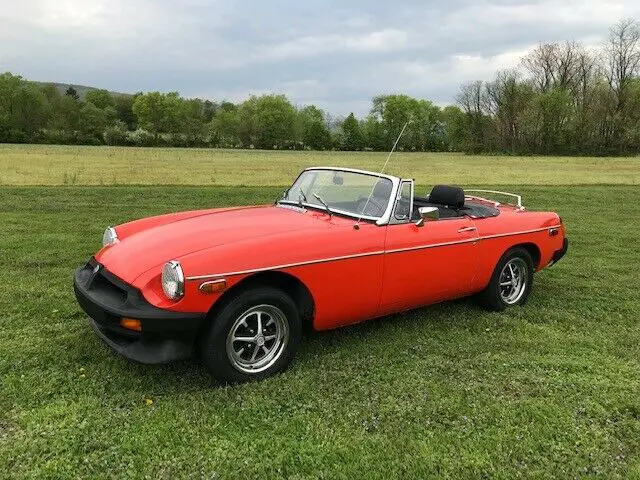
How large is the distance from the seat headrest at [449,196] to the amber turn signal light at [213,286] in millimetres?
2804

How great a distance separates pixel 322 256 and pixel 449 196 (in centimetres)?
205

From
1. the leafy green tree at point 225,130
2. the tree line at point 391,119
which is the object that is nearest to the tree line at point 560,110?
the tree line at point 391,119

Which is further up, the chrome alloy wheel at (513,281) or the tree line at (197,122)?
the tree line at (197,122)

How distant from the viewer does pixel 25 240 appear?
26.6 feet

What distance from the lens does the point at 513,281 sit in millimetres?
5742

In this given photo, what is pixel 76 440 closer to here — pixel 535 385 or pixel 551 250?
pixel 535 385

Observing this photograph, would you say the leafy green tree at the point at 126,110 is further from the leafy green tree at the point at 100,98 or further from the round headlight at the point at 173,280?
the round headlight at the point at 173,280

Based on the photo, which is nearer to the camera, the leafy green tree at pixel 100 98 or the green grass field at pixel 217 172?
the green grass field at pixel 217 172

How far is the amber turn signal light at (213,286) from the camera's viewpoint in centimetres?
347

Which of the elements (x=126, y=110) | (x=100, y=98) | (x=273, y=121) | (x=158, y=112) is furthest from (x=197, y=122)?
(x=100, y=98)

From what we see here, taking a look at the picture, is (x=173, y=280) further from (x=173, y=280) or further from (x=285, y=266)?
(x=285, y=266)

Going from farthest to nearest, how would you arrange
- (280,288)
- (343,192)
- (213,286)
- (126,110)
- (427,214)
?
(126,110) < (343,192) < (427,214) < (280,288) < (213,286)

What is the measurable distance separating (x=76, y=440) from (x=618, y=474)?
3.00 meters

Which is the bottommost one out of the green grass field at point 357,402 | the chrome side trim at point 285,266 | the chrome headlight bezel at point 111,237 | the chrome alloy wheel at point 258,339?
the green grass field at point 357,402
